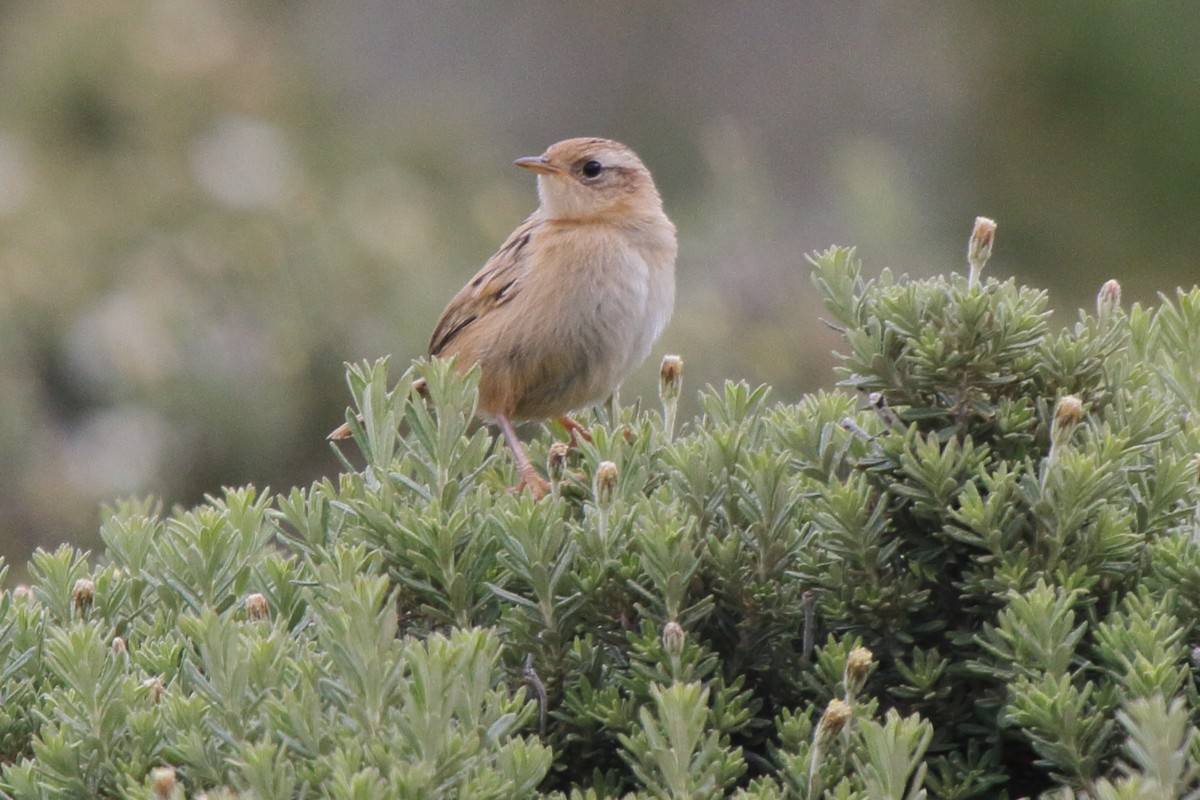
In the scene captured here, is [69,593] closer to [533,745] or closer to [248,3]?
[533,745]

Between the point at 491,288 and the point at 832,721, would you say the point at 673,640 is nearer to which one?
the point at 832,721

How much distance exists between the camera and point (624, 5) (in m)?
20.3

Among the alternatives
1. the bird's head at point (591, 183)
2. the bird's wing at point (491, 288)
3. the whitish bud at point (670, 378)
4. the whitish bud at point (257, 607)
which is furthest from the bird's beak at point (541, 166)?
the whitish bud at point (257, 607)

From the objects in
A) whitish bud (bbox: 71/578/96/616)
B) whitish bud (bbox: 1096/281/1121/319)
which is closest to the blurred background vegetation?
whitish bud (bbox: 71/578/96/616)

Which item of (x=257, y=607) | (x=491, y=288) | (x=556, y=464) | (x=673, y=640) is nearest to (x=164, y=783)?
(x=257, y=607)

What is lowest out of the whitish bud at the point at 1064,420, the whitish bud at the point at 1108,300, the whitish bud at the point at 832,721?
the whitish bud at the point at 832,721

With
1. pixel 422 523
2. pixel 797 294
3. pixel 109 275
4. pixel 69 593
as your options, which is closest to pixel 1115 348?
pixel 422 523

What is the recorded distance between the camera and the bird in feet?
17.0

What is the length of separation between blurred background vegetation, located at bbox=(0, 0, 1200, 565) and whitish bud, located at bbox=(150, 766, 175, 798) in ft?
20.8

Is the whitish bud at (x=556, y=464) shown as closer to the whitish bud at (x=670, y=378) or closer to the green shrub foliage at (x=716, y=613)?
the green shrub foliage at (x=716, y=613)

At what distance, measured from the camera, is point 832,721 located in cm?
217

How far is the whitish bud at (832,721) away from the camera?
217cm

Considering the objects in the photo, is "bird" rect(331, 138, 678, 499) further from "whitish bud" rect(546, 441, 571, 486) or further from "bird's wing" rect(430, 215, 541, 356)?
"whitish bud" rect(546, 441, 571, 486)

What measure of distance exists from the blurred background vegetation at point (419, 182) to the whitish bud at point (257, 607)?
5.93m
